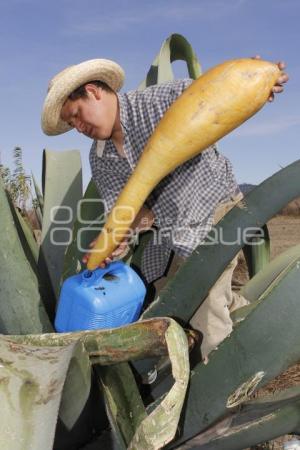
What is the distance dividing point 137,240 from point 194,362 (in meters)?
0.47

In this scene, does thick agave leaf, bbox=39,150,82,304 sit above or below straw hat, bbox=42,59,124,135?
below

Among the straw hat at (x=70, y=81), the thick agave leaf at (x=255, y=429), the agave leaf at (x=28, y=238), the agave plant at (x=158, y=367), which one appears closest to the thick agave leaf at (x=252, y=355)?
the agave plant at (x=158, y=367)

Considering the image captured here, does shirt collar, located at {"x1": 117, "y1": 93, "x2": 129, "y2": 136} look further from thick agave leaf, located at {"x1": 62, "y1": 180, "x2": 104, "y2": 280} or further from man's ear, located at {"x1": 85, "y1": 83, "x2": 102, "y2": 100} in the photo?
thick agave leaf, located at {"x1": 62, "y1": 180, "x2": 104, "y2": 280}

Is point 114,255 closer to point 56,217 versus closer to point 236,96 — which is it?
point 56,217

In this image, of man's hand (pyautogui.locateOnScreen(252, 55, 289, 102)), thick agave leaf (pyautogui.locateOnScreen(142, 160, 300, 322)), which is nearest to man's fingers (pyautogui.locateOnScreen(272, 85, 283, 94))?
man's hand (pyautogui.locateOnScreen(252, 55, 289, 102))

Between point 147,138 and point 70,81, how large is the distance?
0.89ft

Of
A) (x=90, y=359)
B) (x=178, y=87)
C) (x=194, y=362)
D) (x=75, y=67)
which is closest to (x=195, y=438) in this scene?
(x=194, y=362)

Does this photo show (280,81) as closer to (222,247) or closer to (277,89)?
(277,89)

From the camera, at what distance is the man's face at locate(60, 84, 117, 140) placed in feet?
5.74

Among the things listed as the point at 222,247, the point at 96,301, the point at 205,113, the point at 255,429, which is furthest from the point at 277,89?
the point at 255,429

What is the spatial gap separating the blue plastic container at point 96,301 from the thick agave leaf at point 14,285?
0.43 feet

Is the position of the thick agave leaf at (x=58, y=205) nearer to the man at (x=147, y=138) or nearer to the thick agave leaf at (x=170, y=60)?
the man at (x=147, y=138)

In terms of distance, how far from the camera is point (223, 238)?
4.23ft

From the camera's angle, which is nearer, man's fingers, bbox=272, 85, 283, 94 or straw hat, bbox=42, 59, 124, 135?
man's fingers, bbox=272, 85, 283, 94
